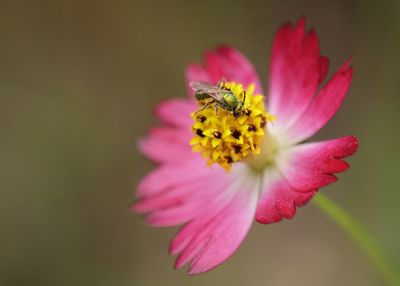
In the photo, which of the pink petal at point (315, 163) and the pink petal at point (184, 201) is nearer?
the pink petal at point (315, 163)

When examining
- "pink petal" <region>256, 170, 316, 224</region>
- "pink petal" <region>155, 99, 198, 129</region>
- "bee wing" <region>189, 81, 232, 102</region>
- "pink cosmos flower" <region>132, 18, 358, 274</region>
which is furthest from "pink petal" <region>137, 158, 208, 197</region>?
"bee wing" <region>189, 81, 232, 102</region>

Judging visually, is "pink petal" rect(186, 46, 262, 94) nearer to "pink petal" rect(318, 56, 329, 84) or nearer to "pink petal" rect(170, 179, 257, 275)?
"pink petal" rect(318, 56, 329, 84)

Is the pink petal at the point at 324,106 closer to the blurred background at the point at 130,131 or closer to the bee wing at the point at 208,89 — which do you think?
the bee wing at the point at 208,89

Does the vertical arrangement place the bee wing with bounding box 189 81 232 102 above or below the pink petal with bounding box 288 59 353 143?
above

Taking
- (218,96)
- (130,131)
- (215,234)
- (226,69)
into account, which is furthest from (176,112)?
(130,131)

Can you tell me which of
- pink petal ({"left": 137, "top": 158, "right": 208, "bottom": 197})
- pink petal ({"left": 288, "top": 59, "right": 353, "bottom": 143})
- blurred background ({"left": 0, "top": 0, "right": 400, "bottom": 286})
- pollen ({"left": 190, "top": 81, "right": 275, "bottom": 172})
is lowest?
pink petal ({"left": 288, "top": 59, "right": 353, "bottom": 143})

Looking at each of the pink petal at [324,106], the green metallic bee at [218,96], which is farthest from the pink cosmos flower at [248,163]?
the green metallic bee at [218,96]

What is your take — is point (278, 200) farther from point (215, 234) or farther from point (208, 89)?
point (208, 89)
